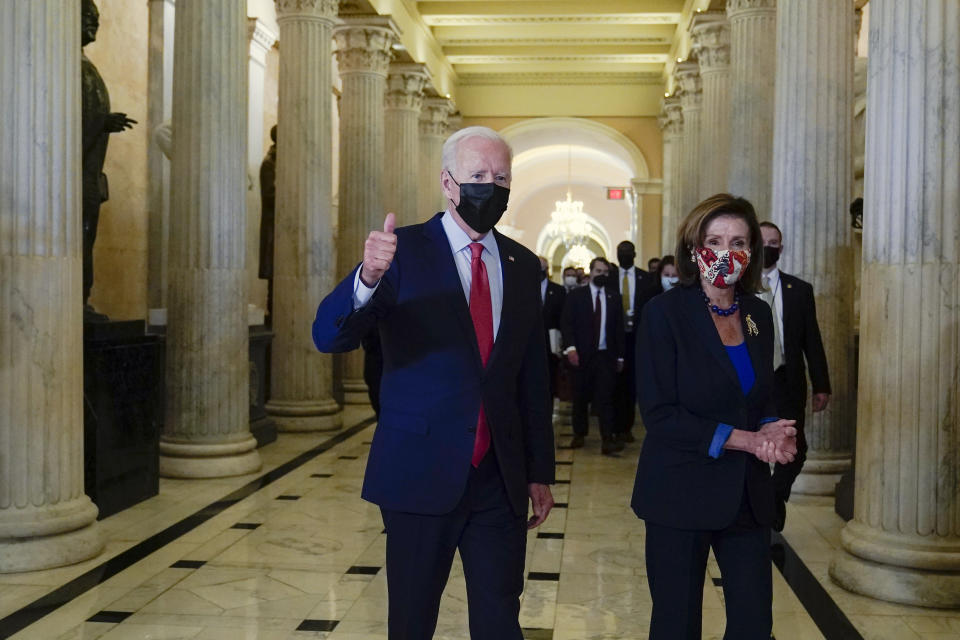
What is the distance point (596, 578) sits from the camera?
5512mm

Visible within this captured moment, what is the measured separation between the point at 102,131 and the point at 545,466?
5.03 meters

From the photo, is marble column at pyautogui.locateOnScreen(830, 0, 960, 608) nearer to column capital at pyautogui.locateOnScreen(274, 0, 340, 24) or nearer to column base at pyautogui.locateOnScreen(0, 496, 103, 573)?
column base at pyautogui.locateOnScreen(0, 496, 103, 573)

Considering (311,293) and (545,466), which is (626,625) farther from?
(311,293)

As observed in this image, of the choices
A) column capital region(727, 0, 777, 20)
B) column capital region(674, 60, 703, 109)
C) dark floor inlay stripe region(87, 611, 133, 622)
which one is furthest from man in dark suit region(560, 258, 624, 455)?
column capital region(674, 60, 703, 109)

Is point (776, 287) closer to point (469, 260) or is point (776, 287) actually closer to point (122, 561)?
point (469, 260)

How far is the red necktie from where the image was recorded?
2.90 metres

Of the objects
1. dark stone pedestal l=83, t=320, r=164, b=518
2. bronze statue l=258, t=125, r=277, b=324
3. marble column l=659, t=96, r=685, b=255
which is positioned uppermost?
marble column l=659, t=96, r=685, b=255

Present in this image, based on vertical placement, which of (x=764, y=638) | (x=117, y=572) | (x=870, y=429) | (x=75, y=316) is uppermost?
(x=75, y=316)

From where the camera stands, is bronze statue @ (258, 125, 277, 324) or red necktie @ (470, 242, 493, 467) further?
bronze statue @ (258, 125, 277, 324)

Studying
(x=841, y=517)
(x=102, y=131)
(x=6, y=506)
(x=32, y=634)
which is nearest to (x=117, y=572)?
(x=6, y=506)

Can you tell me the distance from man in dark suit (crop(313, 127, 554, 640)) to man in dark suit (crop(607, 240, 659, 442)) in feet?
25.0

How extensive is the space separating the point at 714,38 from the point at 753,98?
3974mm

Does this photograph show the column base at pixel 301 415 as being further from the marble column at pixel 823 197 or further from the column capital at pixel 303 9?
the marble column at pixel 823 197

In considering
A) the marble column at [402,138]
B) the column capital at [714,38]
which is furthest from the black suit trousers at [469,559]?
the marble column at [402,138]
